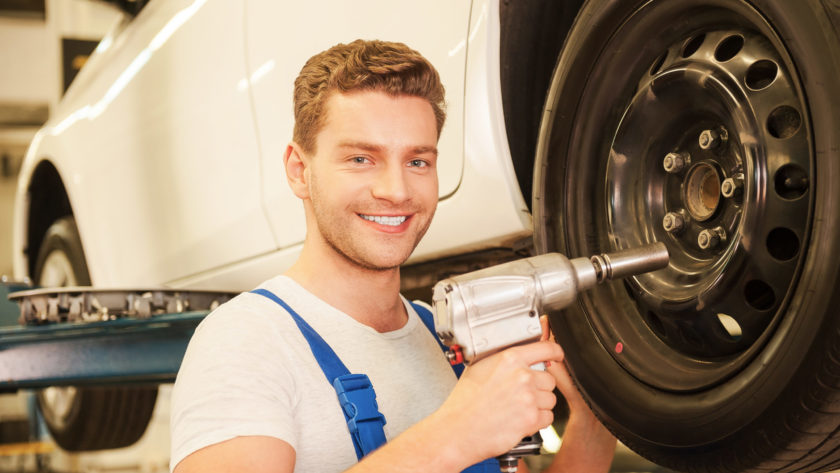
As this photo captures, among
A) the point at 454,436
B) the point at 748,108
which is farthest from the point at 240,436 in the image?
the point at 748,108

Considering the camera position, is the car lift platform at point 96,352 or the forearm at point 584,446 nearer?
the forearm at point 584,446

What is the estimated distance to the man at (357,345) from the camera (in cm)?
84

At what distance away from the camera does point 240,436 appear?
2.75 feet

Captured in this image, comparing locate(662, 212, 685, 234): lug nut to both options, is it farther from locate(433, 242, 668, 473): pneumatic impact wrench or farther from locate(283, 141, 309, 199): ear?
locate(283, 141, 309, 199): ear

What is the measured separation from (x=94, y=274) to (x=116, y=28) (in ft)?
2.56

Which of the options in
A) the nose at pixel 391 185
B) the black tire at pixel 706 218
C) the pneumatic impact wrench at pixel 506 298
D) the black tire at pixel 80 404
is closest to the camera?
the black tire at pixel 706 218

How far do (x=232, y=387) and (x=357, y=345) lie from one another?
0.70 feet

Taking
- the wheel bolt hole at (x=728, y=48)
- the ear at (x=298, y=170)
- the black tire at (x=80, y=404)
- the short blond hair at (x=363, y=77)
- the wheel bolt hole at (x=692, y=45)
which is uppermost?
the short blond hair at (x=363, y=77)

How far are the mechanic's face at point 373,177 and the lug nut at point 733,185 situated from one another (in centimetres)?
39

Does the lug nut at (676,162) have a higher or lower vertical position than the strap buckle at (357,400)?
higher

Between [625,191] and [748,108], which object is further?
[625,191]

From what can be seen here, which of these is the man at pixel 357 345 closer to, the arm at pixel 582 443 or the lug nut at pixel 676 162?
the arm at pixel 582 443

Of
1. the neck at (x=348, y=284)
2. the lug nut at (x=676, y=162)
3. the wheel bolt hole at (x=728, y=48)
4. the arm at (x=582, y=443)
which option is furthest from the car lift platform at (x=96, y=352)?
the wheel bolt hole at (x=728, y=48)

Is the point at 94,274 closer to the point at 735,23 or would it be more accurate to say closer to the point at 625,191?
the point at 625,191
